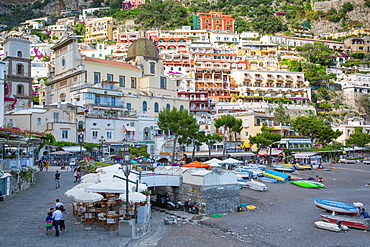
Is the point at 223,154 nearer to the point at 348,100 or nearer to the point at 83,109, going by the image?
the point at 83,109

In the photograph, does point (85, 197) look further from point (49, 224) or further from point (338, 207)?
point (338, 207)

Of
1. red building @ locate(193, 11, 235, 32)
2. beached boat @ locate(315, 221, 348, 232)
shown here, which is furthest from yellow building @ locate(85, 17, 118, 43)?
beached boat @ locate(315, 221, 348, 232)

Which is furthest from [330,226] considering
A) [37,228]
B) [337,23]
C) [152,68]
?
[337,23]

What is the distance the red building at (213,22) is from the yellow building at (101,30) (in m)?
29.0

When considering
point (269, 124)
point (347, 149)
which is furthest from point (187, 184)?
point (347, 149)

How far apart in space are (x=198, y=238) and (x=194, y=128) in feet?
84.0

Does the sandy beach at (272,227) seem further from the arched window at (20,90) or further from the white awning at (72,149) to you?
the arched window at (20,90)

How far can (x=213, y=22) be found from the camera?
129m

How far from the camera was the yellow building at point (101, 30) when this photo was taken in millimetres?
127500

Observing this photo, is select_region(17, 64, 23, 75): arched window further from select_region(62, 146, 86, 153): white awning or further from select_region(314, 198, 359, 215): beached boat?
select_region(314, 198, 359, 215): beached boat

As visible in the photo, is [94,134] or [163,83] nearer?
[94,134]

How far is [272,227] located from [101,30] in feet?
394

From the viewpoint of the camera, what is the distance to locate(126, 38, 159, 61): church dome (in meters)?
62.5

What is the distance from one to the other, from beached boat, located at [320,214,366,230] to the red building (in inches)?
4482
